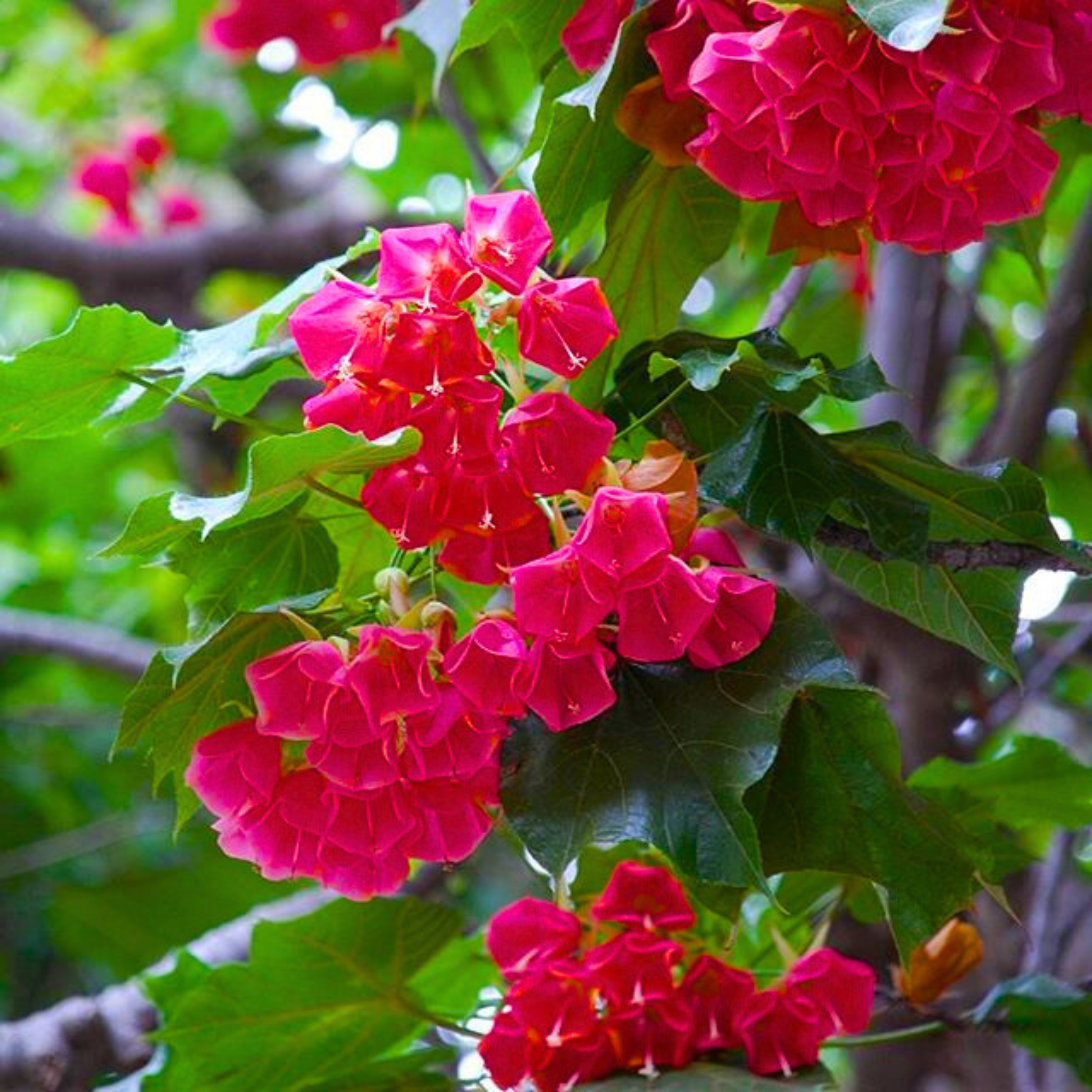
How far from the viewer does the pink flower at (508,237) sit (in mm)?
762

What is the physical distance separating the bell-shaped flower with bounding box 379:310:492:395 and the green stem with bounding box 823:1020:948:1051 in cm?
50

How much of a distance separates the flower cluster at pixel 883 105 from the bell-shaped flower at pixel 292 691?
306 mm

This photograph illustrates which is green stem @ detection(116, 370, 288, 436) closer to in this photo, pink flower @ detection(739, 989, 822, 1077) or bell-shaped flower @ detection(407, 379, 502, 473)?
bell-shaped flower @ detection(407, 379, 502, 473)

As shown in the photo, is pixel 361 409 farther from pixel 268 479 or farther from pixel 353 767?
pixel 353 767

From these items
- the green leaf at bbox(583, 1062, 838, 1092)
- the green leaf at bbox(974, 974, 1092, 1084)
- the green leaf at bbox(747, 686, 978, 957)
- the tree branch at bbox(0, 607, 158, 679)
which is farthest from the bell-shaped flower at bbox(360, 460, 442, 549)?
the tree branch at bbox(0, 607, 158, 679)

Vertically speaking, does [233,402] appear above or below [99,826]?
above

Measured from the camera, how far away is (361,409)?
76 cm

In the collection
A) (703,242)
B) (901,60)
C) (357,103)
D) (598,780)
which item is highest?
(901,60)

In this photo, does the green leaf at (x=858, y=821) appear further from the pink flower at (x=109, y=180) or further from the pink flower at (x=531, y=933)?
the pink flower at (x=109, y=180)

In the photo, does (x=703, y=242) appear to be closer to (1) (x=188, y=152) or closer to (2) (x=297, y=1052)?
(2) (x=297, y=1052)

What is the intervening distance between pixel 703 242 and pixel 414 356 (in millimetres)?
314

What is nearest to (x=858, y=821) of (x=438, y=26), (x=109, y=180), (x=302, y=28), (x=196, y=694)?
(x=196, y=694)

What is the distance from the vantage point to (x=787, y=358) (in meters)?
0.82

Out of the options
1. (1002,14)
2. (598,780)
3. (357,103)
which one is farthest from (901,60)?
(357,103)
